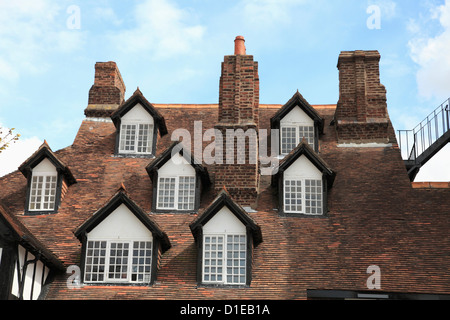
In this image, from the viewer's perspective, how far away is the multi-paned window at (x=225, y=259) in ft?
62.0

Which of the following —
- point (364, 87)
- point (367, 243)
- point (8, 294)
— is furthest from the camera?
point (364, 87)

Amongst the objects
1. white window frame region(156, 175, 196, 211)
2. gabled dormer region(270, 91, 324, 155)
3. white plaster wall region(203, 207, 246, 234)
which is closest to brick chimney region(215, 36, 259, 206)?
white window frame region(156, 175, 196, 211)

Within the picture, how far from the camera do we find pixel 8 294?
55.8 ft

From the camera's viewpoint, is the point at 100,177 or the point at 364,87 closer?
Answer: the point at 100,177

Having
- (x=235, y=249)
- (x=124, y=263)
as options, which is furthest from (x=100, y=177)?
(x=235, y=249)

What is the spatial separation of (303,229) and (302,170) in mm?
2067

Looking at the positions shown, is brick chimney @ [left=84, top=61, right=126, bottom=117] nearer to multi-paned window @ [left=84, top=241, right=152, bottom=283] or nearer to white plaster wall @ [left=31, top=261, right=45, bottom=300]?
multi-paned window @ [left=84, top=241, right=152, bottom=283]

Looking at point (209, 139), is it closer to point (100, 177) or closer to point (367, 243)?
point (100, 177)

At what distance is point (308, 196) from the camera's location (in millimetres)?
21516

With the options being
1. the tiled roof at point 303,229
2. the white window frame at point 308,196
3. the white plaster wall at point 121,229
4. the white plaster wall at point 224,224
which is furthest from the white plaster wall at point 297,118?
the white plaster wall at point 121,229

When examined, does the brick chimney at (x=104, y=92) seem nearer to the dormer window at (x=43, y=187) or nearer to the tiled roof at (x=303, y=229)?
the tiled roof at (x=303, y=229)

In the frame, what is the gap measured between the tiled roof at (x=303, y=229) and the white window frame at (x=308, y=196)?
1.05 feet

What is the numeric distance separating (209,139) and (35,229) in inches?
270

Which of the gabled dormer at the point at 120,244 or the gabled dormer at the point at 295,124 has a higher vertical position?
the gabled dormer at the point at 295,124
